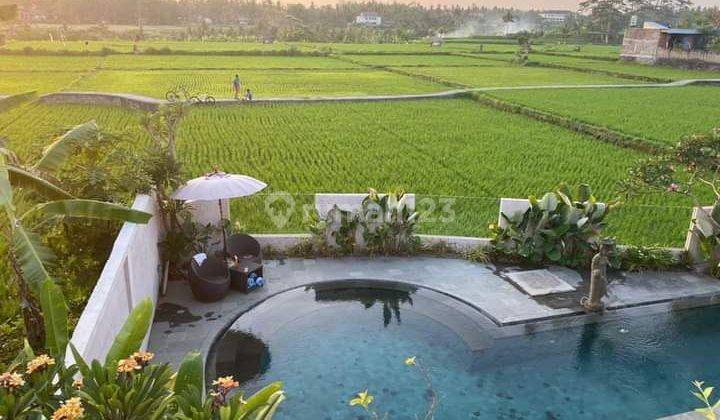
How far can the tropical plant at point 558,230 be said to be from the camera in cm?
891

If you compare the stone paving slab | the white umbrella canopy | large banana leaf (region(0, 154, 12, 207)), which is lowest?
the stone paving slab

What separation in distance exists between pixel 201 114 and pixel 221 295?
1694 cm

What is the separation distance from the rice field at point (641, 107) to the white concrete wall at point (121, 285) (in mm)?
17094

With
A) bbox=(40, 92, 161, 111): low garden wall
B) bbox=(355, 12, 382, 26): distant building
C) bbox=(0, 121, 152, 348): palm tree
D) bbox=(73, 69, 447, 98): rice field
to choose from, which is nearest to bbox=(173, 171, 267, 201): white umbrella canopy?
bbox=(0, 121, 152, 348): palm tree

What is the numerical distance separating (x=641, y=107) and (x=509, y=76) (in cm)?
1373

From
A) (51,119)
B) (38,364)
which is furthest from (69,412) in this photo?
(51,119)

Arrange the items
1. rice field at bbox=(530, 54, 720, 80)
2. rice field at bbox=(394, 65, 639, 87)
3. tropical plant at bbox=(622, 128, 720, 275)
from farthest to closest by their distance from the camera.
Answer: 1. rice field at bbox=(530, 54, 720, 80)
2. rice field at bbox=(394, 65, 639, 87)
3. tropical plant at bbox=(622, 128, 720, 275)

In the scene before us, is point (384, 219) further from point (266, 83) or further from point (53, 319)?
point (266, 83)

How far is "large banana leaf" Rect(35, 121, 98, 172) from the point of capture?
6.36 meters

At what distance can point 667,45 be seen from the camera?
159ft

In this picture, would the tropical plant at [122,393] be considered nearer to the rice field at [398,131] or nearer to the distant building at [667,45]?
the rice field at [398,131]

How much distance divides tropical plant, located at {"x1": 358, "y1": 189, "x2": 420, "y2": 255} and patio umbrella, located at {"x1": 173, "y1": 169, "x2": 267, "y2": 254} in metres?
1.85

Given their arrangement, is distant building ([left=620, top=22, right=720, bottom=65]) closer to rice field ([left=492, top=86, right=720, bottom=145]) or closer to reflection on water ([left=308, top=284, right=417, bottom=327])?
rice field ([left=492, top=86, right=720, bottom=145])

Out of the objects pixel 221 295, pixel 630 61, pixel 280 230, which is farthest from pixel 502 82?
pixel 221 295
